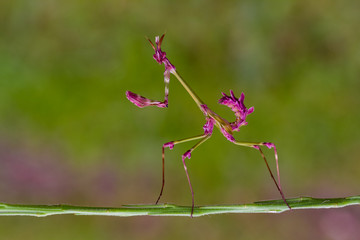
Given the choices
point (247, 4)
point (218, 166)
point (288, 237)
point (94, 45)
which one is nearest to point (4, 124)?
point (94, 45)

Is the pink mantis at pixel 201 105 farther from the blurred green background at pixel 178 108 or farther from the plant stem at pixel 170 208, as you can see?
the blurred green background at pixel 178 108

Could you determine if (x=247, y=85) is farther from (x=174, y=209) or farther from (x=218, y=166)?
(x=174, y=209)

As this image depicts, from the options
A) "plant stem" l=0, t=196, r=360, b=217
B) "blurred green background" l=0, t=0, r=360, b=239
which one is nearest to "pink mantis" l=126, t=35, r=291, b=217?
"plant stem" l=0, t=196, r=360, b=217

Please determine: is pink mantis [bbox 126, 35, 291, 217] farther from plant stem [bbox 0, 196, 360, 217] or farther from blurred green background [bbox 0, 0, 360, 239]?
blurred green background [bbox 0, 0, 360, 239]


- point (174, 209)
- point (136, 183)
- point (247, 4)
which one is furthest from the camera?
point (136, 183)

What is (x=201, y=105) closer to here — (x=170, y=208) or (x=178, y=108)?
(x=170, y=208)

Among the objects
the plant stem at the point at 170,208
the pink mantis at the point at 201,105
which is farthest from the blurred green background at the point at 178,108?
the plant stem at the point at 170,208
